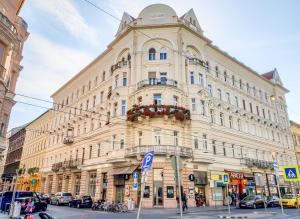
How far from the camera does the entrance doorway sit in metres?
25.1

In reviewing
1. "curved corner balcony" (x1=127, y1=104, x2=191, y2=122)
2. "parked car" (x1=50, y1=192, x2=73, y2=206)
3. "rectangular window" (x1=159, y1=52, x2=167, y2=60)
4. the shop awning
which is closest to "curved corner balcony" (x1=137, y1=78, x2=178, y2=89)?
"curved corner balcony" (x1=127, y1=104, x2=191, y2=122)

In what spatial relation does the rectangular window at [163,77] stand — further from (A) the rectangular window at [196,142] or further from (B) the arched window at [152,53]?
(A) the rectangular window at [196,142]

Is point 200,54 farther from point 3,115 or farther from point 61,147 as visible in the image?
point 61,147

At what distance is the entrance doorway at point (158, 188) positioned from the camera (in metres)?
25.1

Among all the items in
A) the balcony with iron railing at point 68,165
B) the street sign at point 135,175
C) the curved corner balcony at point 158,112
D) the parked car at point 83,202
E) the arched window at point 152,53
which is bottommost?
the parked car at point 83,202

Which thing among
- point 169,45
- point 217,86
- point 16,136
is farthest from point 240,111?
point 16,136

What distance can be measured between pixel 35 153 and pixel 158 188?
41704mm

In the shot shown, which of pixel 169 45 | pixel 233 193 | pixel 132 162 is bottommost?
pixel 233 193

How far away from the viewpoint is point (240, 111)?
37688 mm

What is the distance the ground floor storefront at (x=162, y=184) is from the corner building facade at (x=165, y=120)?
111 millimetres

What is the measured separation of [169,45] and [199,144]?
13353 millimetres

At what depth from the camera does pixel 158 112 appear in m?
26.5

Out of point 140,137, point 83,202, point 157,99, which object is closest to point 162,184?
point 140,137

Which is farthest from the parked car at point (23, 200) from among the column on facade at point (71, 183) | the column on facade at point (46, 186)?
the column on facade at point (46, 186)
